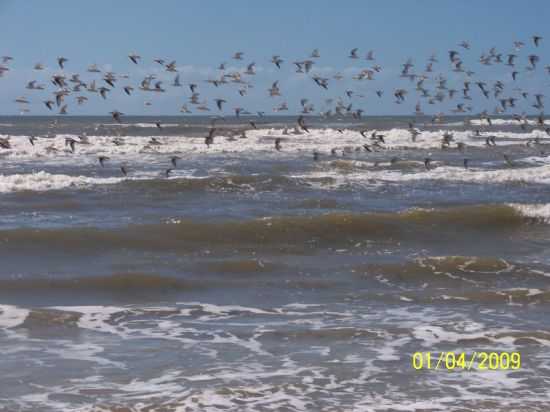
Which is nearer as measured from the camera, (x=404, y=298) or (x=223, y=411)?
(x=223, y=411)

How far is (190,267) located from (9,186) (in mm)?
10542

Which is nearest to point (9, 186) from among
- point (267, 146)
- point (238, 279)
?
point (238, 279)

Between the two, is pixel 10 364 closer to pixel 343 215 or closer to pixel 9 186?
pixel 343 215

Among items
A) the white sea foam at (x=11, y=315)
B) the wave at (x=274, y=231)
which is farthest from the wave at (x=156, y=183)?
the white sea foam at (x=11, y=315)

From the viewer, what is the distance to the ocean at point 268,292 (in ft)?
25.1

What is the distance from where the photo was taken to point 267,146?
41.2 meters

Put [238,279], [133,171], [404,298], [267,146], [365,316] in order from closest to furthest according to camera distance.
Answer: [365,316] < [404,298] < [238,279] < [133,171] < [267,146]
